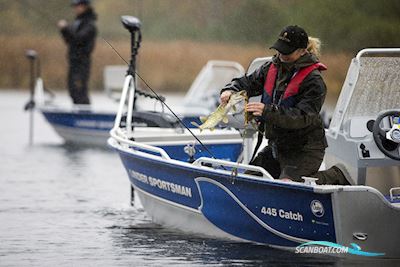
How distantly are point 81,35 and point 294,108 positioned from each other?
425 inches

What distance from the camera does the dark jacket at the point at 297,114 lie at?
10.1 meters

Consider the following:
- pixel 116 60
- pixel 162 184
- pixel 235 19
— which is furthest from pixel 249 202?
pixel 116 60

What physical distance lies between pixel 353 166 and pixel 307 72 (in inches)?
31.0

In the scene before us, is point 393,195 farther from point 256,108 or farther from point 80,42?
point 80,42

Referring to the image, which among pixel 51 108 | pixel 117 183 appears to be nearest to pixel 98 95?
pixel 51 108

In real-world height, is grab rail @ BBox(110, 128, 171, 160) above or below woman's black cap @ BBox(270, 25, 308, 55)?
below

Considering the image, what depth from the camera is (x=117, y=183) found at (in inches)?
604

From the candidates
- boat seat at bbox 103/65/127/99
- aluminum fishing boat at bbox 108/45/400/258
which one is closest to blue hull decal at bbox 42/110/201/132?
boat seat at bbox 103/65/127/99

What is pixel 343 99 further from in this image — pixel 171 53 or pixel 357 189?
pixel 171 53

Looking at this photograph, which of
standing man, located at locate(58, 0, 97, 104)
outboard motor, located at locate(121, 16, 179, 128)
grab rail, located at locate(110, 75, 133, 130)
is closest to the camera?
grab rail, located at locate(110, 75, 133, 130)

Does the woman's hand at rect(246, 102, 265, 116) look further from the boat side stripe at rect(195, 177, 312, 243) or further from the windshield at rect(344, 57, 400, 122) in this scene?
the windshield at rect(344, 57, 400, 122)

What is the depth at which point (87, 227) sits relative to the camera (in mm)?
12141

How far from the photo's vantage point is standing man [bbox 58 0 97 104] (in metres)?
20.4

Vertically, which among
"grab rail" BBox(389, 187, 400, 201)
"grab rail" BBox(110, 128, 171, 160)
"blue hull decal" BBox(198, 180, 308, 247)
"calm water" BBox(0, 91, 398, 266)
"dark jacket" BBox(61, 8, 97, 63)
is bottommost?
"calm water" BBox(0, 91, 398, 266)
